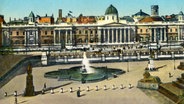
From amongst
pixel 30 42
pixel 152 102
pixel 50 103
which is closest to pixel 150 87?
pixel 152 102

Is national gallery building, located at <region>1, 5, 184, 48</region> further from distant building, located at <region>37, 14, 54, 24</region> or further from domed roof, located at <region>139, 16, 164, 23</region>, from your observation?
distant building, located at <region>37, 14, 54, 24</region>

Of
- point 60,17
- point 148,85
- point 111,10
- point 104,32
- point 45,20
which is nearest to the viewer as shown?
point 148,85

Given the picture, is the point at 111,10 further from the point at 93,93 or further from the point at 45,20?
the point at 93,93

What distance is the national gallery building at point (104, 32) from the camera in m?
50.7

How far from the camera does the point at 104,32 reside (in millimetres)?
54156

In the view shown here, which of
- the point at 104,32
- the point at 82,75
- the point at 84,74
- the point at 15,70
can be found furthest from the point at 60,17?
the point at 82,75

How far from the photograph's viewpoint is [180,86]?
1797 cm

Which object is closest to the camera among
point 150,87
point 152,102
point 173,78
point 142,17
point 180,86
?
point 152,102

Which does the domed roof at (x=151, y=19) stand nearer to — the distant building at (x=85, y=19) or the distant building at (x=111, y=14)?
the distant building at (x=111, y=14)

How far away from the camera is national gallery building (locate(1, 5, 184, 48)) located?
50.7 metres

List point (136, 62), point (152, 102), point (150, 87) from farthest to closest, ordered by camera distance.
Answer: point (136, 62) < point (150, 87) < point (152, 102)

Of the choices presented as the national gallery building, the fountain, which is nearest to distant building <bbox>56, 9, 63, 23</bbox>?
the national gallery building

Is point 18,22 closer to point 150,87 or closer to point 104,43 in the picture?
point 104,43

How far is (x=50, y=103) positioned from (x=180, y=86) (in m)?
6.05
